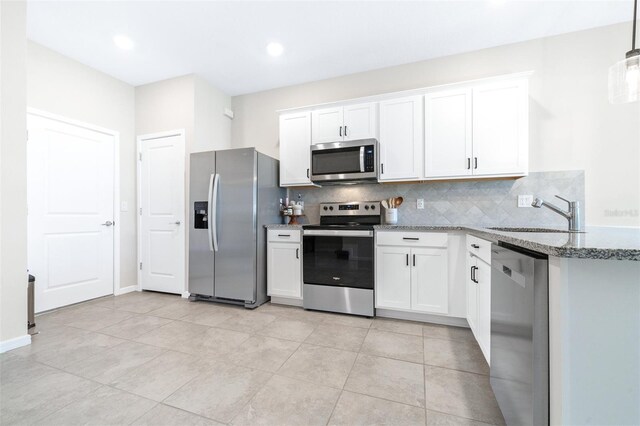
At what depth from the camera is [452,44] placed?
2875 millimetres

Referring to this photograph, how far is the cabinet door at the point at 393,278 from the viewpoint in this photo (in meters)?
2.60

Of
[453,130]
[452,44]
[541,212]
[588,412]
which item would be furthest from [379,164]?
[588,412]

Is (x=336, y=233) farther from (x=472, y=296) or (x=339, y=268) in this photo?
(x=472, y=296)

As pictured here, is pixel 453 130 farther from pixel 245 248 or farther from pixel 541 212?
pixel 245 248

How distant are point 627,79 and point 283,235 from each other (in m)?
2.88

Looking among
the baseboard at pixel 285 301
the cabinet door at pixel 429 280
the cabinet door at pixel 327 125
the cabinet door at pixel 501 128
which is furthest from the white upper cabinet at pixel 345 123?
the baseboard at pixel 285 301

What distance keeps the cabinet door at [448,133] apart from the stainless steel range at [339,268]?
98cm

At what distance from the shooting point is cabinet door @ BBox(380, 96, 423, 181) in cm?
285

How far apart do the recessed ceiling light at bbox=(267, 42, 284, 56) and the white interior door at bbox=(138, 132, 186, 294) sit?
5.07 feet

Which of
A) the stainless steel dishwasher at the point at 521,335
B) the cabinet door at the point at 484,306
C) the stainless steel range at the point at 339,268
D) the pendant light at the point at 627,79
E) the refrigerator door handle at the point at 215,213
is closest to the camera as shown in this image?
the stainless steel dishwasher at the point at 521,335

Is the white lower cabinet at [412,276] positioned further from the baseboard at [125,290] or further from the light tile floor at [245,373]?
the baseboard at [125,290]

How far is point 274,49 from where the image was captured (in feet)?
9.78

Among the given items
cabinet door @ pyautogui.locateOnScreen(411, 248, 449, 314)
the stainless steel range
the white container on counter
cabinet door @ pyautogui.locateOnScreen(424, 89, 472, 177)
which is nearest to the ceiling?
cabinet door @ pyautogui.locateOnScreen(424, 89, 472, 177)

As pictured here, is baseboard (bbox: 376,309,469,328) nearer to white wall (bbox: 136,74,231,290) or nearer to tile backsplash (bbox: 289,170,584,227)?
tile backsplash (bbox: 289,170,584,227)
